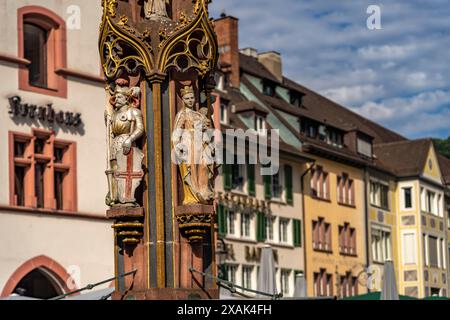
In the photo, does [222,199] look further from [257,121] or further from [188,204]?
[188,204]

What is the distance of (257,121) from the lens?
48312 mm

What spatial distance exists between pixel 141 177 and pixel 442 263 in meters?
56.1

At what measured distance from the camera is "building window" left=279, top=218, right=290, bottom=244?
157 ft

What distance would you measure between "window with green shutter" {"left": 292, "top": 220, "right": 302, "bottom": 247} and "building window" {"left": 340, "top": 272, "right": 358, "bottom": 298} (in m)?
4.97

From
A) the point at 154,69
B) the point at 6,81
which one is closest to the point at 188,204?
the point at 154,69

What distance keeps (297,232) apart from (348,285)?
655cm

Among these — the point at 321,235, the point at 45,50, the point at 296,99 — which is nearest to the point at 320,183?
the point at 321,235

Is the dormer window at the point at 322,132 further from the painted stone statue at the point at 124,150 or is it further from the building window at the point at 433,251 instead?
the painted stone statue at the point at 124,150

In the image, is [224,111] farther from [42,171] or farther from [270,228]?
[42,171]

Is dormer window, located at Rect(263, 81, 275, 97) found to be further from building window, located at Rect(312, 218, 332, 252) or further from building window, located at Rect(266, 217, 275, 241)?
building window, located at Rect(266, 217, 275, 241)

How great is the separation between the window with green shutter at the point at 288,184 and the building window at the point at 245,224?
373 cm

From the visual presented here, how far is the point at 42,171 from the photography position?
30.8 meters

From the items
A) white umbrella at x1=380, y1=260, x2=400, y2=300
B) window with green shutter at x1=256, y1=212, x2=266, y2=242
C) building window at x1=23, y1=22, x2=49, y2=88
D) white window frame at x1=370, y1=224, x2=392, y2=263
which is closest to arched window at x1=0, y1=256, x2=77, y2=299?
building window at x1=23, y1=22, x2=49, y2=88

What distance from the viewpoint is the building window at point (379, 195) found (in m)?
58.0
